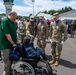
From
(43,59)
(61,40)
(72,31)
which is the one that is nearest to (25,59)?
(43,59)

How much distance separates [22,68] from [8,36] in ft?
3.07

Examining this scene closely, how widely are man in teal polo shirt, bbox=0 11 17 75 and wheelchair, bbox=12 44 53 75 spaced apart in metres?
0.23

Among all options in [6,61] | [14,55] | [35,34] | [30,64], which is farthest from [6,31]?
[35,34]

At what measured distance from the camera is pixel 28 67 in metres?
5.18

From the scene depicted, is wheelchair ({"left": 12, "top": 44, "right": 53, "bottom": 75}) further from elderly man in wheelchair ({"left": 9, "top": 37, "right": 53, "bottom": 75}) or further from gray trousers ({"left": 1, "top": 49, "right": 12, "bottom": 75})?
gray trousers ({"left": 1, "top": 49, "right": 12, "bottom": 75})

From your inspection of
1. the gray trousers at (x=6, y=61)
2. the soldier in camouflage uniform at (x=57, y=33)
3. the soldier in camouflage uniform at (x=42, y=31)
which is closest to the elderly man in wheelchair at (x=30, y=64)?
the gray trousers at (x=6, y=61)

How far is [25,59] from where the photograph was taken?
5219 mm

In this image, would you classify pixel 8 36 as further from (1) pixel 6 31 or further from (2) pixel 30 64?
(2) pixel 30 64

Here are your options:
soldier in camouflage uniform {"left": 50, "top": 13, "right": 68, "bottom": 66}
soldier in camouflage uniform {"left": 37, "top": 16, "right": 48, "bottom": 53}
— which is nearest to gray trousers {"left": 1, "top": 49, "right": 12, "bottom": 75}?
soldier in camouflage uniform {"left": 50, "top": 13, "right": 68, "bottom": 66}

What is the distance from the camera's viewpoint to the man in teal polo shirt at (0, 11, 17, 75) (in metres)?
5.05

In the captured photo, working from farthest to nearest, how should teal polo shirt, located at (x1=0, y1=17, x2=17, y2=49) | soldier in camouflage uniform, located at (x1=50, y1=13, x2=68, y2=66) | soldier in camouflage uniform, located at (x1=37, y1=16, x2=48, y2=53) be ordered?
soldier in camouflage uniform, located at (x1=37, y1=16, x2=48, y2=53), soldier in camouflage uniform, located at (x1=50, y1=13, x2=68, y2=66), teal polo shirt, located at (x1=0, y1=17, x2=17, y2=49)

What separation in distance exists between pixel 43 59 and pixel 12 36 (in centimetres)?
103

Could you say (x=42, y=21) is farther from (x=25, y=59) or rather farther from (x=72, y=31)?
(x=72, y=31)

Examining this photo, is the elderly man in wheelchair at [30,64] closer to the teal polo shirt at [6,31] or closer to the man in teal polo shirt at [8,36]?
the man in teal polo shirt at [8,36]
